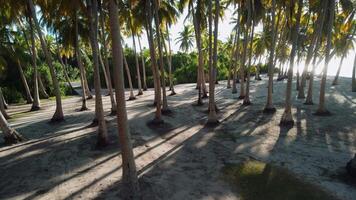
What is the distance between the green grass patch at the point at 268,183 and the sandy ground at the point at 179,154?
347 millimetres

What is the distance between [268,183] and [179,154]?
Result: 392 centimetres

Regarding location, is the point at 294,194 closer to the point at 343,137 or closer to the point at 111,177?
the point at 111,177

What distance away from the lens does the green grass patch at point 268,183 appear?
27.7 ft

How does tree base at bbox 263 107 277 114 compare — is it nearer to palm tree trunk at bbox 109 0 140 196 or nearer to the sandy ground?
the sandy ground

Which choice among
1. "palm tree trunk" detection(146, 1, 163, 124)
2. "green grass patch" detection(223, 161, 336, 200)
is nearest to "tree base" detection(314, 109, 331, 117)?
"green grass patch" detection(223, 161, 336, 200)

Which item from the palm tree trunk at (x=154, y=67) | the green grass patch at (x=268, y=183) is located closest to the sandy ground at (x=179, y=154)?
the green grass patch at (x=268, y=183)

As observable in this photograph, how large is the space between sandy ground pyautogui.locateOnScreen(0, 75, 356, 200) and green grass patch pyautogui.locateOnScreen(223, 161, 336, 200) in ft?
1.14

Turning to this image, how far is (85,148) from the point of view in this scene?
41.8ft

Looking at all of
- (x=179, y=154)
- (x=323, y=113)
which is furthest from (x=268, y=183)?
(x=323, y=113)

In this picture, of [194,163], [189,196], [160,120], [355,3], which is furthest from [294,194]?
[355,3]

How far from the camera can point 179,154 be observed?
1209cm

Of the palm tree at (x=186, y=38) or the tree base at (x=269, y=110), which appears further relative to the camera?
the palm tree at (x=186, y=38)

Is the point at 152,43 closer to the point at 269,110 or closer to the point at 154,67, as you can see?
the point at 154,67

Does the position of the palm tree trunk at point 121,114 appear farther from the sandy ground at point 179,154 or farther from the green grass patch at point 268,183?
the green grass patch at point 268,183
